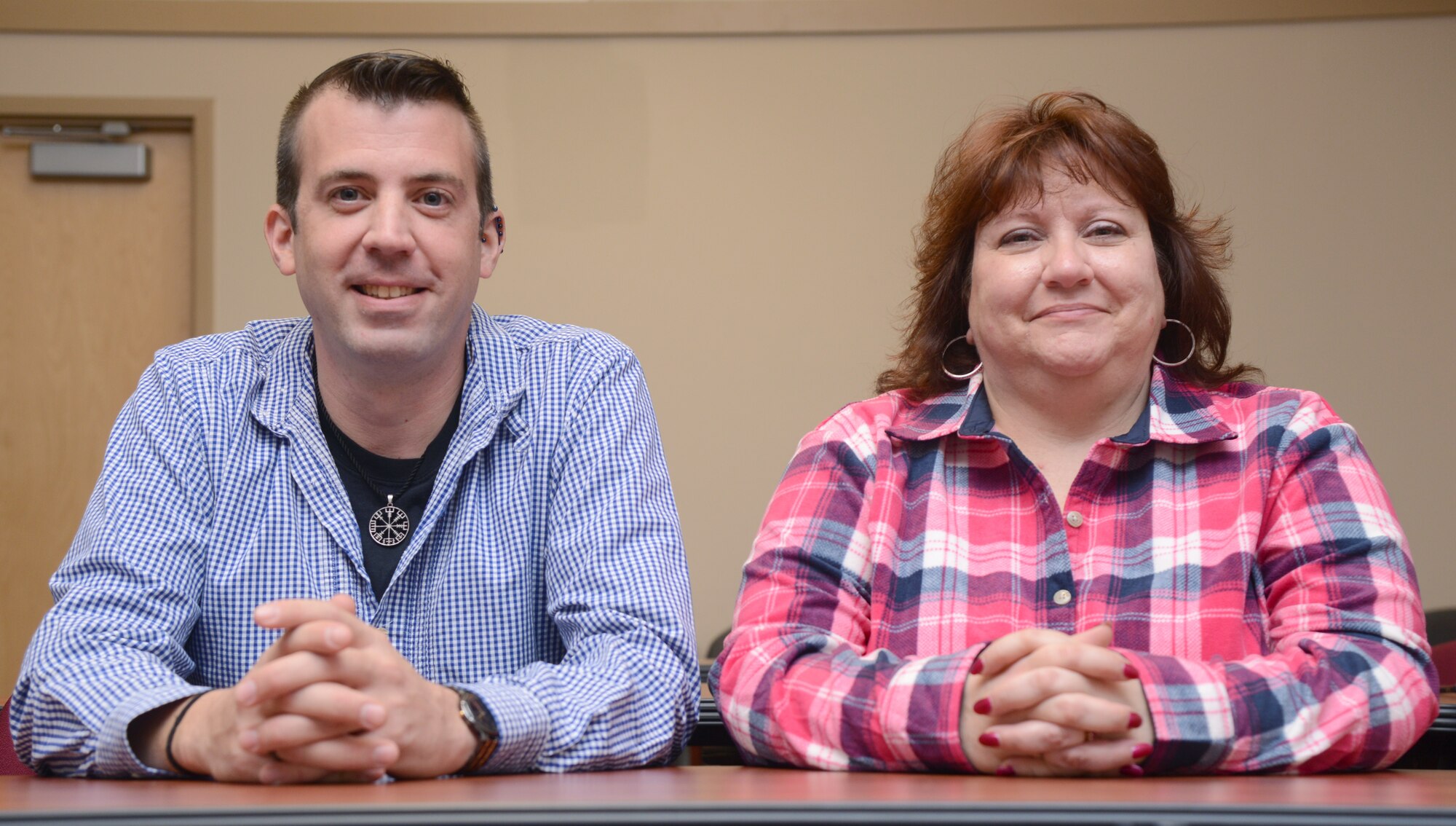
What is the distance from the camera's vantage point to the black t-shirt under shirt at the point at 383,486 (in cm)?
150

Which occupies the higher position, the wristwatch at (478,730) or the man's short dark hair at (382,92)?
the man's short dark hair at (382,92)

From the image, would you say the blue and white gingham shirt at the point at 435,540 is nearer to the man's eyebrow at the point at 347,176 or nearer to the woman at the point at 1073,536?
the woman at the point at 1073,536

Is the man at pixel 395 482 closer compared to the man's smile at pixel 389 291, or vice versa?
the man at pixel 395 482

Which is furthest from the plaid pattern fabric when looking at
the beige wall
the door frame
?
the door frame

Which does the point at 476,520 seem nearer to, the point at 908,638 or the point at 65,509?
the point at 908,638

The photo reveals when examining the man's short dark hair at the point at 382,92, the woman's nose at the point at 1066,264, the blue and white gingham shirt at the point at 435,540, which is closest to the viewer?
the blue and white gingham shirt at the point at 435,540

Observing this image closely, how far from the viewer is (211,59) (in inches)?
154

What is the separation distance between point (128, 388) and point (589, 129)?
5.54 ft

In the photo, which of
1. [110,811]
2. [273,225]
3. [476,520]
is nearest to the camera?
[110,811]

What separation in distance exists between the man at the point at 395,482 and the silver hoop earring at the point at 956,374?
1.29 ft

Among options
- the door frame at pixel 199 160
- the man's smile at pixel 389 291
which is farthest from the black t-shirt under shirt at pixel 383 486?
the door frame at pixel 199 160

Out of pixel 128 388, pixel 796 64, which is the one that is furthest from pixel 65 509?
pixel 796 64

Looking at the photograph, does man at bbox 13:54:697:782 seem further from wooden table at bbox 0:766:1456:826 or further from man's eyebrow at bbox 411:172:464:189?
wooden table at bbox 0:766:1456:826

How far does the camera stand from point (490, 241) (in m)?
1.70
